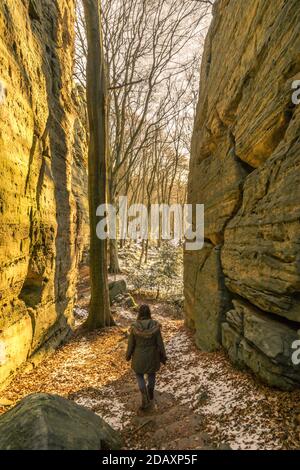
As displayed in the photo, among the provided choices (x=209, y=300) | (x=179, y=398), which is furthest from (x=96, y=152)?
(x=179, y=398)

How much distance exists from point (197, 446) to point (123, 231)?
87.0 feet

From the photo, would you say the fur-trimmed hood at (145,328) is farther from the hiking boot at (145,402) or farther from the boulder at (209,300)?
the boulder at (209,300)

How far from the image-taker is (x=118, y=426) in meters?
4.50

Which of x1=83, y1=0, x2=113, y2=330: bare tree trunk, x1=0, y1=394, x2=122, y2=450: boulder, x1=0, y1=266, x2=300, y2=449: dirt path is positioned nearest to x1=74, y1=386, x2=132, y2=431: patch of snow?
x1=0, y1=266, x2=300, y2=449: dirt path

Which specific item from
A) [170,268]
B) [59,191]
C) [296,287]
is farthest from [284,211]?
[170,268]

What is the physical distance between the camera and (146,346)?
16.4ft

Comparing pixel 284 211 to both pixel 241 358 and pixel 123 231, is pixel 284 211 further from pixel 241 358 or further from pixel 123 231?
pixel 123 231

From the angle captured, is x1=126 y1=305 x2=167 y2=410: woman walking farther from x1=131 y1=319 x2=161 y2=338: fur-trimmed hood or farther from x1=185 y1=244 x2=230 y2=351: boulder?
x1=185 y1=244 x2=230 y2=351: boulder

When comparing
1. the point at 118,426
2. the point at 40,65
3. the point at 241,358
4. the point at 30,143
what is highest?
the point at 40,65

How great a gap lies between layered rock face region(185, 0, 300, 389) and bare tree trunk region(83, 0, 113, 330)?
3.50m

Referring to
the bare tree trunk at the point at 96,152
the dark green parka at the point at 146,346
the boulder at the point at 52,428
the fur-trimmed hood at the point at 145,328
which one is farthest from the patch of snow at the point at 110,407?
the bare tree trunk at the point at 96,152

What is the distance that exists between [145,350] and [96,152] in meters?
7.00

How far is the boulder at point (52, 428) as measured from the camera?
278 cm

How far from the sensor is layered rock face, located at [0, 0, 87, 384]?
17.3ft
